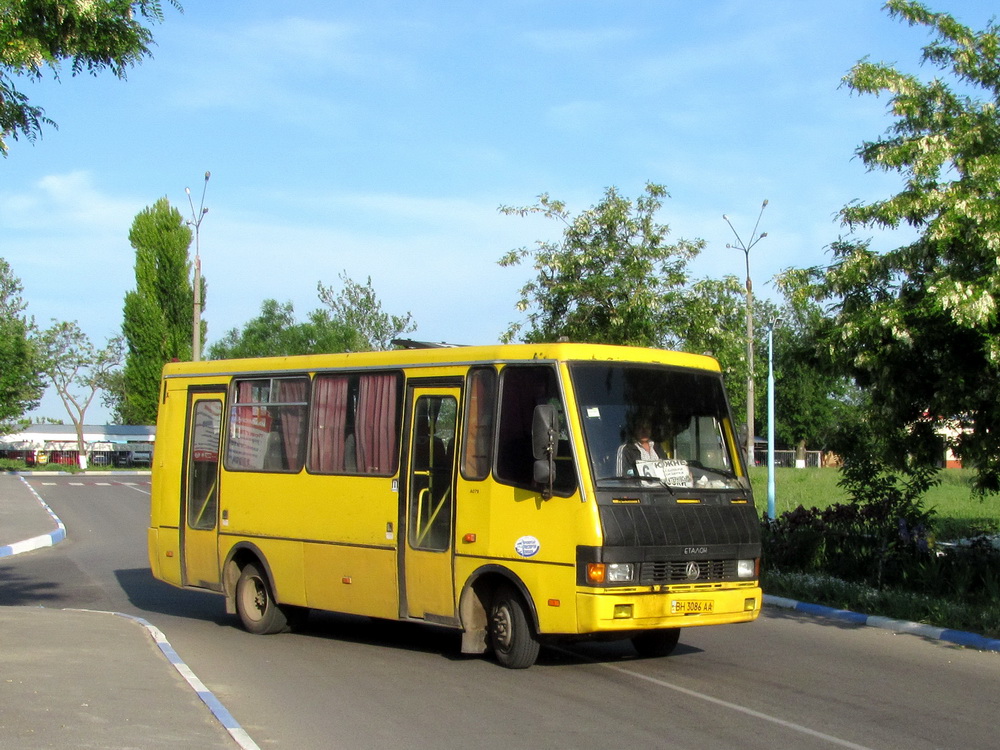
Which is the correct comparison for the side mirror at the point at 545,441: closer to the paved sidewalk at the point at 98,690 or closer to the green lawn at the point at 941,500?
the paved sidewalk at the point at 98,690

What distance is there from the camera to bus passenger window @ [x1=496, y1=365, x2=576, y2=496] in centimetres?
973

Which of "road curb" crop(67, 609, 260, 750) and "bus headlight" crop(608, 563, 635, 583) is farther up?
"bus headlight" crop(608, 563, 635, 583)

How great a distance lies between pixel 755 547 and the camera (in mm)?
10133

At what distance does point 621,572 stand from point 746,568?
144 cm

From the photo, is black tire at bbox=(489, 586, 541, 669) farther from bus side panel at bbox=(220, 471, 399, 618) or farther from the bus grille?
bus side panel at bbox=(220, 471, 399, 618)

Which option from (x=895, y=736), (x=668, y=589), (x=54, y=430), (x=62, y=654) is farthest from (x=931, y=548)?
(x=54, y=430)

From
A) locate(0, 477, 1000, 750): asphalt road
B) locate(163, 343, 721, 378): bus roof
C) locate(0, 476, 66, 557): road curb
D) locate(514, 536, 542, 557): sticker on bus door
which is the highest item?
locate(163, 343, 721, 378): bus roof

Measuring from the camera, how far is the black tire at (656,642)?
34.9 feet

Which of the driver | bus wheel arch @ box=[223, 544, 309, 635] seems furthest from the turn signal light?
bus wheel arch @ box=[223, 544, 309, 635]

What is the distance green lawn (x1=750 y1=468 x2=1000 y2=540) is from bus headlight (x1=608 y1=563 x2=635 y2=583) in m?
13.1

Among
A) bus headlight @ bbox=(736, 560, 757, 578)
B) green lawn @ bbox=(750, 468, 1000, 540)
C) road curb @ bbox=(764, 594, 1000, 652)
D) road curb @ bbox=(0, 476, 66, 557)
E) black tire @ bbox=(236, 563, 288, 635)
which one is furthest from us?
green lawn @ bbox=(750, 468, 1000, 540)

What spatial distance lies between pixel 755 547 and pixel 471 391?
2870mm

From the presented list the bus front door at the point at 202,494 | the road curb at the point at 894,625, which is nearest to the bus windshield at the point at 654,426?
the road curb at the point at 894,625

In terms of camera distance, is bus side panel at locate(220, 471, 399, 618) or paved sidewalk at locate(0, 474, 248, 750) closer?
paved sidewalk at locate(0, 474, 248, 750)
